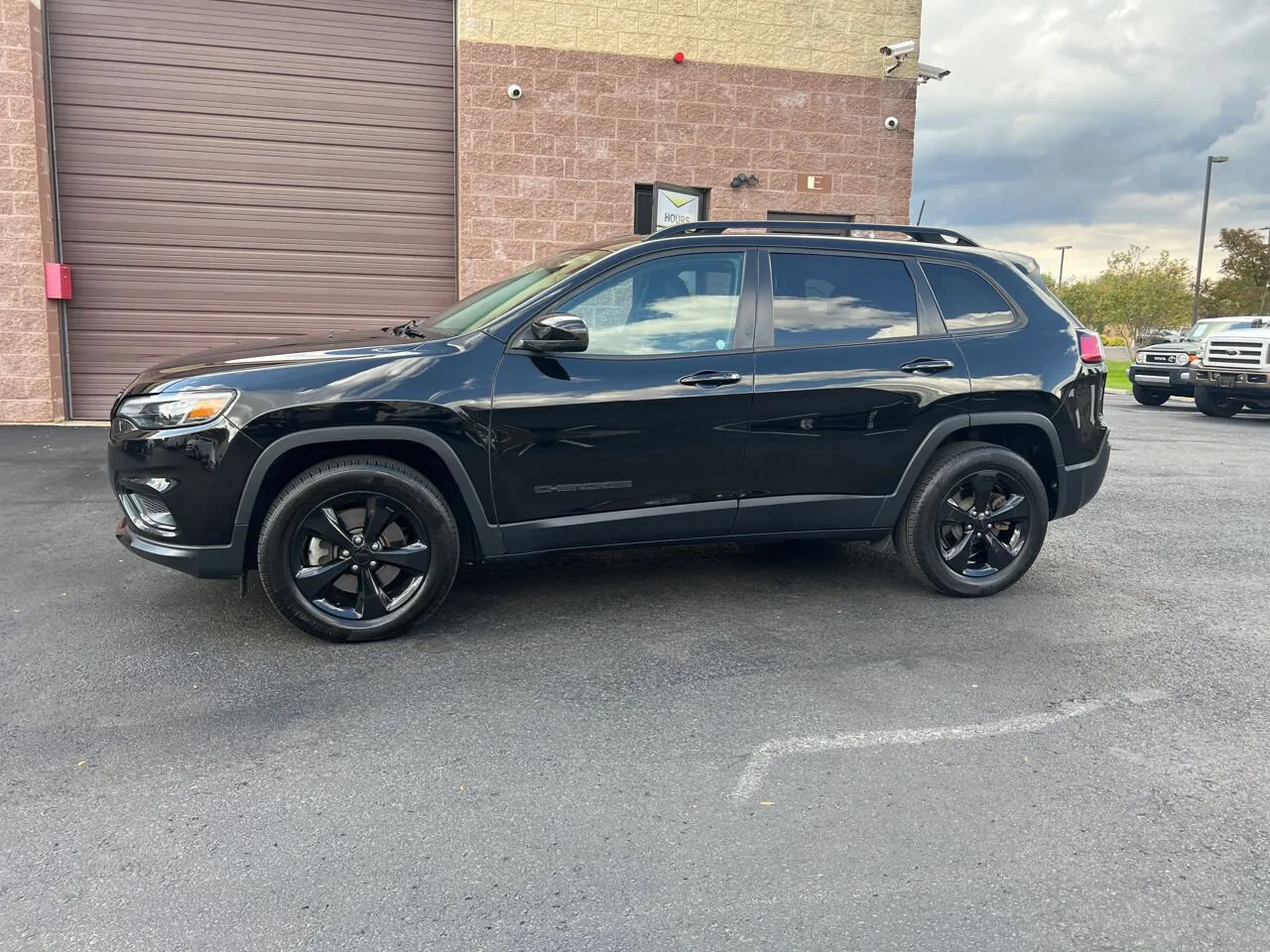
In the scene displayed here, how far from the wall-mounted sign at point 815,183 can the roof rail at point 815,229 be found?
24.8 feet

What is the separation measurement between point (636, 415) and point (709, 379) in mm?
399

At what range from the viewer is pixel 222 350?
4.45 metres

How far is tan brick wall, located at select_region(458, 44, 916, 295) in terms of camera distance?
1124cm

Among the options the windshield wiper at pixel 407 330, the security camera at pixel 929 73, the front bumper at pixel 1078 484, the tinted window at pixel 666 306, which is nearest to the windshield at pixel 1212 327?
the security camera at pixel 929 73

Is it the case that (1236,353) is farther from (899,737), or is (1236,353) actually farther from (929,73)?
(899,737)

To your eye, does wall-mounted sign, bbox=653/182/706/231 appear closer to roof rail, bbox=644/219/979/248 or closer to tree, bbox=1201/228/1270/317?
roof rail, bbox=644/219/979/248

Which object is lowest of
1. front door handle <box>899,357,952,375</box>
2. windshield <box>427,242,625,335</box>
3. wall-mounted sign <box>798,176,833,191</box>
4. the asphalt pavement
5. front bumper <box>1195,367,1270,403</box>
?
the asphalt pavement

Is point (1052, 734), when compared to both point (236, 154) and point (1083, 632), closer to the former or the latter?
point (1083, 632)

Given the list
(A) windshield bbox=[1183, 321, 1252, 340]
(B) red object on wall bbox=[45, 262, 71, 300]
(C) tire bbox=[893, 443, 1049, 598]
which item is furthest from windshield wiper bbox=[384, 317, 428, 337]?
(A) windshield bbox=[1183, 321, 1252, 340]

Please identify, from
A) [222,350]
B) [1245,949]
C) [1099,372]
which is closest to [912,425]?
[1099,372]

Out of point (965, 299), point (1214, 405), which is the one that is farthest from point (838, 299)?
point (1214, 405)

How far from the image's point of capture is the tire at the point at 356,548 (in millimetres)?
3982

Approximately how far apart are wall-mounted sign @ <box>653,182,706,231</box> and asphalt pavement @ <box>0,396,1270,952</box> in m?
7.51

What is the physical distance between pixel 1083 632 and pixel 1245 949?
92.4 inches
